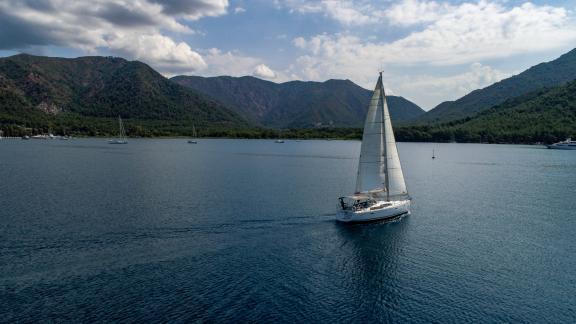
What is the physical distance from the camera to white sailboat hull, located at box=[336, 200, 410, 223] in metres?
65.7

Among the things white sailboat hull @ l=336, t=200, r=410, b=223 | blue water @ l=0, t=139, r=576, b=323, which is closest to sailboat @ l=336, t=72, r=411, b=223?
white sailboat hull @ l=336, t=200, r=410, b=223

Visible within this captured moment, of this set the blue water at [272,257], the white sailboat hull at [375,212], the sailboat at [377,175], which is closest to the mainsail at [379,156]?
the sailboat at [377,175]

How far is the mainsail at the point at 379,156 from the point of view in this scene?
224ft

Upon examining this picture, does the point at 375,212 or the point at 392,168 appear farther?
the point at 392,168

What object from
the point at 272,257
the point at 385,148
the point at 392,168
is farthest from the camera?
the point at 392,168

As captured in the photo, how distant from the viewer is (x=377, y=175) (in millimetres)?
71250

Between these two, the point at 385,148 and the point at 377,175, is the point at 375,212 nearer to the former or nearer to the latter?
the point at 377,175

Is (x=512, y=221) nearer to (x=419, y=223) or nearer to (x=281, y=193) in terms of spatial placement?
→ (x=419, y=223)

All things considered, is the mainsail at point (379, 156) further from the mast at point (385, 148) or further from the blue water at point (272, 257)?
the blue water at point (272, 257)

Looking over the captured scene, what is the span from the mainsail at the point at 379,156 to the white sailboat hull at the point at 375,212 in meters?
2.02

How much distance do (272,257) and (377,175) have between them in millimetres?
28961

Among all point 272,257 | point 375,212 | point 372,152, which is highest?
point 372,152

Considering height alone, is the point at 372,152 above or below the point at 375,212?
above

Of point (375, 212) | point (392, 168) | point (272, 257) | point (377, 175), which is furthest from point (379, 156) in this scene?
point (272, 257)
